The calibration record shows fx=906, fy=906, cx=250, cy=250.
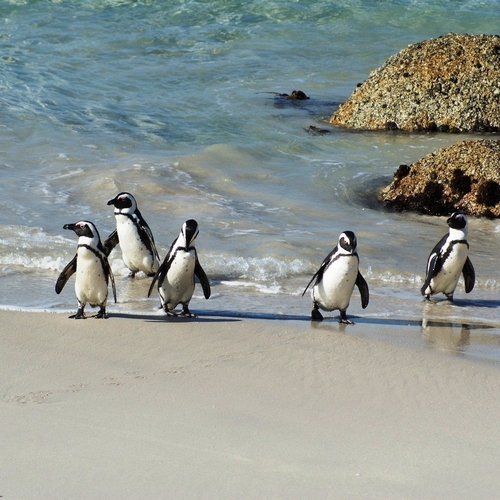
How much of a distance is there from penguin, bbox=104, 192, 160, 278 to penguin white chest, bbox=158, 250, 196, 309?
0.95 m

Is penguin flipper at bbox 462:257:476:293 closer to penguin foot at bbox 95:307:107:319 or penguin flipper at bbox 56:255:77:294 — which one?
penguin foot at bbox 95:307:107:319

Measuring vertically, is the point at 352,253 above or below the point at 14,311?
above

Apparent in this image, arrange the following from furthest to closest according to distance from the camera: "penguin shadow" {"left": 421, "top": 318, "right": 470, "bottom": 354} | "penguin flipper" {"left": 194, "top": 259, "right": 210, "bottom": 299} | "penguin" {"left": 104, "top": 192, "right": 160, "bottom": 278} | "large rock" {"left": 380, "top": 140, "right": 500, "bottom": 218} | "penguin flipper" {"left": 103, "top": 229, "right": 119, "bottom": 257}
Result: "large rock" {"left": 380, "top": 140, "right": 500, "bottom": 218}, "penguin flipper" {"left": 103, "top": 229, "right": 119, "bottom": 257}, "penguin" {"left": 104, "top": 192, "right": 160, "bottom": 278}, "penguin flipper" {"left": 194, "top": 259, "right": 210, "bottom": 299}, "penguin shadow" {"left": 421, "top": 318, "right": 470, "bottom": 354}

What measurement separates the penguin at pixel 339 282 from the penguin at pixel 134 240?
155cm

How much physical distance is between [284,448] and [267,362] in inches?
48.2

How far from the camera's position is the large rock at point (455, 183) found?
29.7ft

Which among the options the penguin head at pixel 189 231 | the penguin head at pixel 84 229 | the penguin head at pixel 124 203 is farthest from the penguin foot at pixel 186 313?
the penguin head at pixel 124 203

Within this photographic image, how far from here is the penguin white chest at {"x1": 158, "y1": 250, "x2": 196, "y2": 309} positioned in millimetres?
5965

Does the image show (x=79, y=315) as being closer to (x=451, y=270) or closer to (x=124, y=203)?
(x=124, y=203)

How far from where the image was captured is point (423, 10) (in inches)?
879

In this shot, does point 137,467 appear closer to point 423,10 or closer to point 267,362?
point 267,362

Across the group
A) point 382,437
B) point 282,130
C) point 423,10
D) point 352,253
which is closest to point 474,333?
point 352,253

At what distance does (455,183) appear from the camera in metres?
9.20

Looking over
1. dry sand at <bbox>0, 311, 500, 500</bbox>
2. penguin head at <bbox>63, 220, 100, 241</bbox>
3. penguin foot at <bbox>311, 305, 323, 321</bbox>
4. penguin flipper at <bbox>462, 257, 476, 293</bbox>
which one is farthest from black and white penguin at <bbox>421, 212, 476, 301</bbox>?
penguin head at <bbox>63, 220, 100, 241</bbox>
